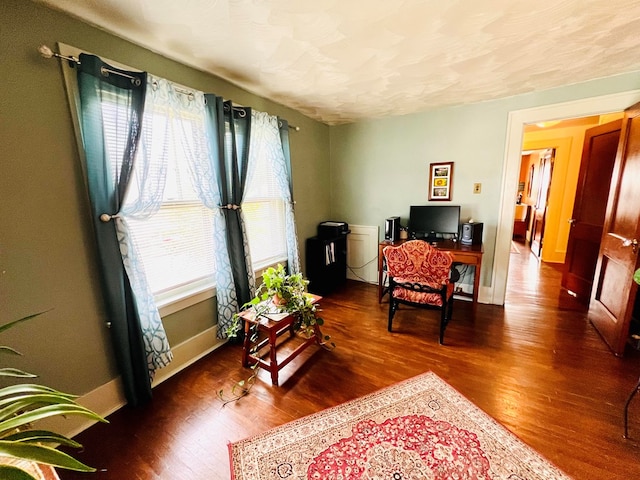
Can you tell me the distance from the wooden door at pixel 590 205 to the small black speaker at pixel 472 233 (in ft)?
3.99

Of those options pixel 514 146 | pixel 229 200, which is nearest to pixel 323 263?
pixel 229 200

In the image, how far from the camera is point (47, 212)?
1366 mm

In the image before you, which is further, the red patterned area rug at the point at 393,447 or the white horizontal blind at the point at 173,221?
the white horizontal blind at the point at 173,221

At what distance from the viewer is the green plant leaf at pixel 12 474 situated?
0.50 metres

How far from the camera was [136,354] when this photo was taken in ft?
5.52

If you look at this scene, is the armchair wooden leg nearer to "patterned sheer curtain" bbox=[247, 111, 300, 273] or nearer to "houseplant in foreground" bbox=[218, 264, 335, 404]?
"houseplant in foreground" bbox=[218, 264, 335, 404]

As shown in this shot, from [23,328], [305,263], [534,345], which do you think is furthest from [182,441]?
[534,345]

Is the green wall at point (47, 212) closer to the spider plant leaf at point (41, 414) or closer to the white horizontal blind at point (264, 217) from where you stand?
the spider plant leaf at point (41, 414)

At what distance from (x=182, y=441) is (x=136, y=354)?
Result: 0.62m

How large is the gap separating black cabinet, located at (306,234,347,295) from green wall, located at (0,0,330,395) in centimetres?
222

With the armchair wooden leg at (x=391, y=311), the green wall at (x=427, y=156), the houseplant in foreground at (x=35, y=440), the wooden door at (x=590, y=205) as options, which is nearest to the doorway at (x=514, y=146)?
the green wall at (x=427, y=156)

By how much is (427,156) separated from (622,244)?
1924 millimetres

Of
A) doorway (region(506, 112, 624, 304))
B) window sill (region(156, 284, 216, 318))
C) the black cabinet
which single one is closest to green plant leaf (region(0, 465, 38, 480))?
window sill (region(156, 284, 216, 318))

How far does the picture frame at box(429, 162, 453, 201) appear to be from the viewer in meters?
3.13
